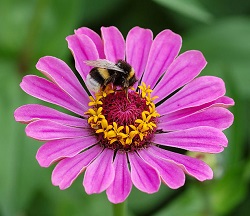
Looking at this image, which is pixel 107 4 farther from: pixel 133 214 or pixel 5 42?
pixel 133 214

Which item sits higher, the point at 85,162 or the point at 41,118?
the point at 41,118

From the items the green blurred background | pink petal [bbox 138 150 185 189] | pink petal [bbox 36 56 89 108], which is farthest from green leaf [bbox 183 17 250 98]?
pink petal [bbox 138 150 185 189]

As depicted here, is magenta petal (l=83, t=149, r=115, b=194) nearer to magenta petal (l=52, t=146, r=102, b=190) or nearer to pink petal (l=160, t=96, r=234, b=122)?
magenta petal (l=52, t=146, r=102, b=190)

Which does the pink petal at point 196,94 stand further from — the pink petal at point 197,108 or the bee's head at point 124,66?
the bee's head at point 124,66

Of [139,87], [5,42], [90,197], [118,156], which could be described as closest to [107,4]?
[5,42]

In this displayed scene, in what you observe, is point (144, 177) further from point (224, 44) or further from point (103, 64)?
point (224, 44)

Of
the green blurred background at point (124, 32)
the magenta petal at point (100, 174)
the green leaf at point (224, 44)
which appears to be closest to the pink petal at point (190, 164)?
the magenta petal at point (100, 174)
